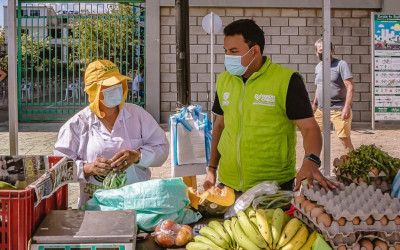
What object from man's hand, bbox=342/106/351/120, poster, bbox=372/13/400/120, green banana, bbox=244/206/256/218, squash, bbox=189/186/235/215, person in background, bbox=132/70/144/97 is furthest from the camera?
person in background, bbox=132/70/144/97

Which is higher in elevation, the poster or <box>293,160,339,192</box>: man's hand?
the poster

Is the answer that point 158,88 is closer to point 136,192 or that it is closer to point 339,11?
point 339,11

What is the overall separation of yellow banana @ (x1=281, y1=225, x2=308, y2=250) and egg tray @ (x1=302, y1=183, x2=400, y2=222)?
5.6 inches

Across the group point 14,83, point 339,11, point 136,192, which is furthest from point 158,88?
point 136,192

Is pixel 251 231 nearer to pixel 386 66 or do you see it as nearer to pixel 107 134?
pixel 107 134

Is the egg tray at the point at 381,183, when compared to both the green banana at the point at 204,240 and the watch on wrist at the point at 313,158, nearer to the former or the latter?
the watch on wrist at the point at 313,158

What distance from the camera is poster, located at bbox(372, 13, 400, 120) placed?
11.1 meters

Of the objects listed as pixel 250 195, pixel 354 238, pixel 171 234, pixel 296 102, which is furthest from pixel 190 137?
pixel 354 238

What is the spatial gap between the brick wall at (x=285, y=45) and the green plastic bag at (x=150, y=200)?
10.6 meters

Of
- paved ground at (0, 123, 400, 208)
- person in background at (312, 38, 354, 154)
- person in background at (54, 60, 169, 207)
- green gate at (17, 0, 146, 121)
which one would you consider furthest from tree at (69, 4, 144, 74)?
person in background at (54, 60, 169, 207)

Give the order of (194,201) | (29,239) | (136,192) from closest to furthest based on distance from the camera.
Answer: (29,239) < (136,192) < (194,201)

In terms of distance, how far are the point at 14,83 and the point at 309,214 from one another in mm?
2335

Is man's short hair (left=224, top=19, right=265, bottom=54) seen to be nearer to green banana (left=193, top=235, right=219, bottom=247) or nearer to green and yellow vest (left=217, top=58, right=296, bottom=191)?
green and yellow vest (left=217, top=58, right=296, bottom=191)

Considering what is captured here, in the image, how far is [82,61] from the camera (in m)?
14.4
